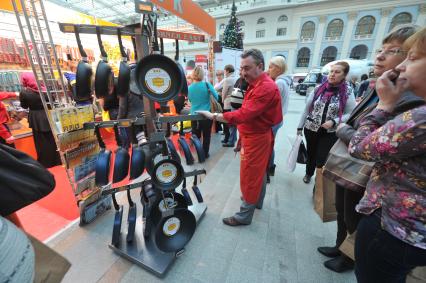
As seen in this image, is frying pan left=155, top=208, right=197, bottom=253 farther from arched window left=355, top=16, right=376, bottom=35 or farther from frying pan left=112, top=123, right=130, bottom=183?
arched window left=355, top=16, right=376, bottom=35

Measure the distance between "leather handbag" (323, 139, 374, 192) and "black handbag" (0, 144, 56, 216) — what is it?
3.91ft

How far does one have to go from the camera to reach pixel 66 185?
93.2 inches

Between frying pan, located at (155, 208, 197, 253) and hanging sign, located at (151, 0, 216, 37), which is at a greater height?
hanging sign, located at (151, 0, 216, 37)

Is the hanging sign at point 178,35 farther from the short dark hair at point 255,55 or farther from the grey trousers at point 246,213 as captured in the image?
the grey trousers at point 246,213

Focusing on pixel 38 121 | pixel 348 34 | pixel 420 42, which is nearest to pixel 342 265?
pixel 420 42

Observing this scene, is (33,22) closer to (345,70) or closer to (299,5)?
(345,70)

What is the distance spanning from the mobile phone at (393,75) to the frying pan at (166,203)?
1259 millimetres

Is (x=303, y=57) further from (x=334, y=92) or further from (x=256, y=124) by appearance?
(x=256, y=124)

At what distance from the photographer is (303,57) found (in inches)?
805

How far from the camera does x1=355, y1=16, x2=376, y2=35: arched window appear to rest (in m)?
17.3

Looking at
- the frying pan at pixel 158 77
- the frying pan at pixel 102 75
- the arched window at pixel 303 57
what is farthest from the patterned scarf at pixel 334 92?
the arched window at pixel 303 57

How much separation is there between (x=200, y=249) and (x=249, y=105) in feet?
3.81

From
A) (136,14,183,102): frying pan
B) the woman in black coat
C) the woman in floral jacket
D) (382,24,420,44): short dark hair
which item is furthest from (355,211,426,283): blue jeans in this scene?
the woman in black coat

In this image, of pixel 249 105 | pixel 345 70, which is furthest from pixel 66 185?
pixel 345 70
